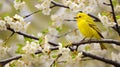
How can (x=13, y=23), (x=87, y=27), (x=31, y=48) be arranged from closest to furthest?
1. (x=31, y=48)
2. (x=13, y=23)
3. (x=87, y=27)

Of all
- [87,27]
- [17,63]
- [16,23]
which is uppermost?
[16,23]

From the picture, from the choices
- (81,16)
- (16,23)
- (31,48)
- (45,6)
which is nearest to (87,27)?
(81,16)

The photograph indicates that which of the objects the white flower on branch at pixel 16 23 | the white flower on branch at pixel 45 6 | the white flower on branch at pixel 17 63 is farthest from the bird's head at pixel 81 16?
the white flower on branch at pixel 17 63

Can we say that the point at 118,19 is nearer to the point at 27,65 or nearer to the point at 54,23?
the point at 54,23

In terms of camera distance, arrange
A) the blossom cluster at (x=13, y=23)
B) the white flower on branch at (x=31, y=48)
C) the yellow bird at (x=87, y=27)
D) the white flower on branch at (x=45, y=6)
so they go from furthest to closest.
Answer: the yellow bird at (x=87, y=27), the white flower on branch at (x=45, y=6), the blossom cluster at (x=13, y=23), the white flower on branch at (x=31, y=48)

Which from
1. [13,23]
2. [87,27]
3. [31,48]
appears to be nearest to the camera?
[31,48]

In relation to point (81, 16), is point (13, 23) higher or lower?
higher

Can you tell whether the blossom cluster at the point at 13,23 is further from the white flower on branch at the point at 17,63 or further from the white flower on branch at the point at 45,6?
the white flower on branch at the point at 45,6

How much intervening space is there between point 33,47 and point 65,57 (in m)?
0.35

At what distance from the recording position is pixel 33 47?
124 inches

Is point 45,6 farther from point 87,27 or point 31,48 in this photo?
point 31,48

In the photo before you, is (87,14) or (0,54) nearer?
(0,54)

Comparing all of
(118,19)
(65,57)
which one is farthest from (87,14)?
(65,57)

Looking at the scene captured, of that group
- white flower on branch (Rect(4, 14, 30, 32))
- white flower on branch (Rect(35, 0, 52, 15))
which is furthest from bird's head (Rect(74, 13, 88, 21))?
white flower on branch (Rect(4, 14, 30, 32))
